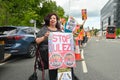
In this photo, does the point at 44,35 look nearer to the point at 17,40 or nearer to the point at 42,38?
the point at 42,38

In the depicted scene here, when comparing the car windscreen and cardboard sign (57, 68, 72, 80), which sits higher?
the car windscreen

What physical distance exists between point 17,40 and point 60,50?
670 centimetres

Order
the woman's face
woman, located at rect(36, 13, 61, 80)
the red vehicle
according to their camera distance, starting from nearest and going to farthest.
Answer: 1. woman, located at rect(36, 13, 61, 80)
2. the woman's face
3. the red vehicle

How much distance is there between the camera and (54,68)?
18.7 feet

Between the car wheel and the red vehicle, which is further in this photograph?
the red vehicle

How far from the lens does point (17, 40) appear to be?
12.3 meters

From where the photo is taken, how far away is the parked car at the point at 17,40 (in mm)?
11938

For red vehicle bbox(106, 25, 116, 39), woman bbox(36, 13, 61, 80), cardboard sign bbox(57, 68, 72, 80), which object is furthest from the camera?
red vehicle bbox(106, 25, 116, 39)

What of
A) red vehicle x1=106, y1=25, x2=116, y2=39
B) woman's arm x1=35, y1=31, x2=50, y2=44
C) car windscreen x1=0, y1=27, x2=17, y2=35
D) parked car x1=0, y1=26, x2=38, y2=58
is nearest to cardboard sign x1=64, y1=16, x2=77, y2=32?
parked car x1=0, y1=26, x2=38, y2=58

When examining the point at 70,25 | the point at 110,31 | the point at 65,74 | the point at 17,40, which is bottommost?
the point at 110,31

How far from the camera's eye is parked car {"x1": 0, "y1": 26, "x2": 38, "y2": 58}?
39.2 ft

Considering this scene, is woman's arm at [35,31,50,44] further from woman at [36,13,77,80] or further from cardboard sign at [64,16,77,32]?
A: cardboard sign at [64,16,77,32]

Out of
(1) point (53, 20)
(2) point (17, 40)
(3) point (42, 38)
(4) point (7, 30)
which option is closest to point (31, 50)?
(2) point (17, 40)

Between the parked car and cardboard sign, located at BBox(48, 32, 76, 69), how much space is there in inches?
230
